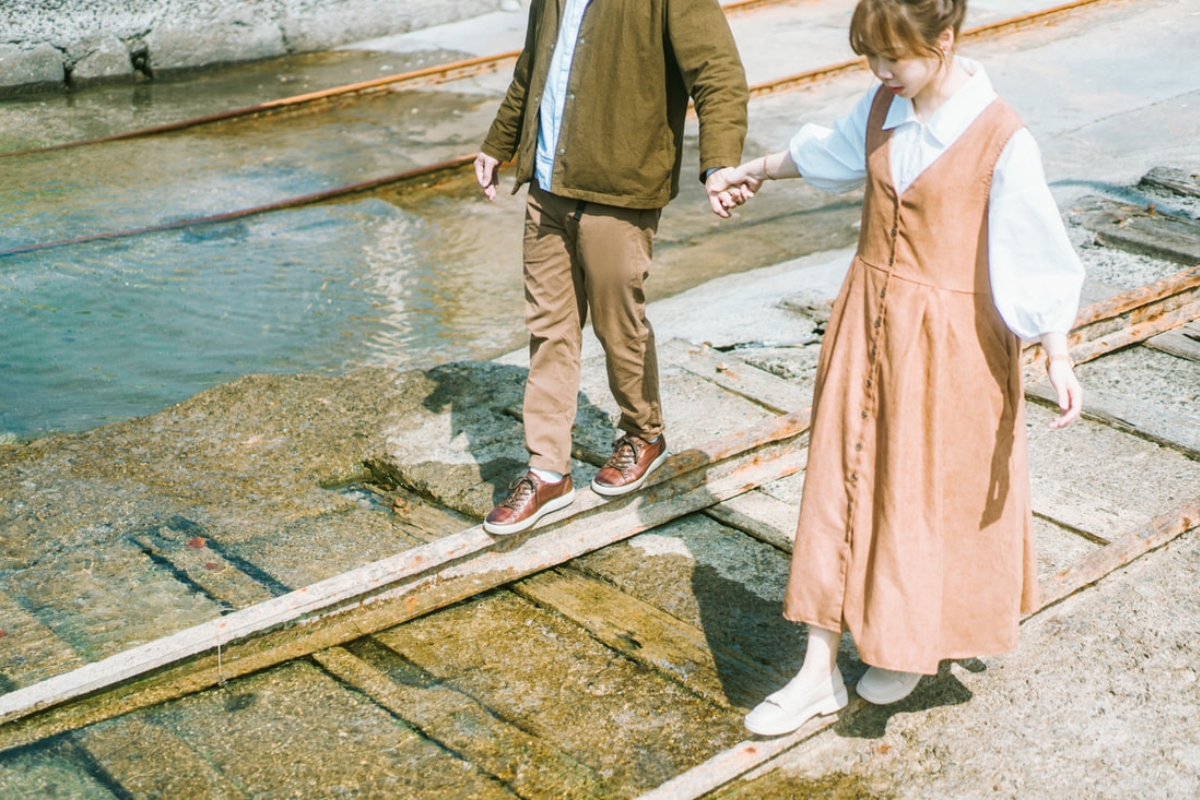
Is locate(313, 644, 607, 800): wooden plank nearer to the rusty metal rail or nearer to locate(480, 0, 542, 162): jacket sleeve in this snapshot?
locate(480, 0, 542, 162): jacket sleeve

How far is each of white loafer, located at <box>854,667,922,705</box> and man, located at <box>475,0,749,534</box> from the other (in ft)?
3.48

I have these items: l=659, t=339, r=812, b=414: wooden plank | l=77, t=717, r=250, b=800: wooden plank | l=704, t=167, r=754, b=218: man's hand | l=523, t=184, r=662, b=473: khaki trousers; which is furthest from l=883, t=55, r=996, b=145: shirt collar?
l=659, t=339, r=812, b=414: wooden plank

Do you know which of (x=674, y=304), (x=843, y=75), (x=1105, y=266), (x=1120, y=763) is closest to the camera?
(x=1120, y=763)

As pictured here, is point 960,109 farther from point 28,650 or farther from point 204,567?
point 28,650

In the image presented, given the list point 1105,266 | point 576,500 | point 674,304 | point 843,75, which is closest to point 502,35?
point 843,75

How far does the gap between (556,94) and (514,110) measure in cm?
26

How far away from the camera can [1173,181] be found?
6781mm

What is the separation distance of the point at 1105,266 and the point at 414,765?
439 centimetres

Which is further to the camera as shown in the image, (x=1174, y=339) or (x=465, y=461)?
(x=1174, y=339)

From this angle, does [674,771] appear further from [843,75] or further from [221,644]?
[843,75]

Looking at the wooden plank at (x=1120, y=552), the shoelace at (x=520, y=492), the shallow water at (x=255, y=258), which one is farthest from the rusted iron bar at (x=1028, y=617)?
the shallow water at (x=255, y=258)

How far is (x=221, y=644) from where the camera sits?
296 centimetres

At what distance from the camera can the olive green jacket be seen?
3.15m

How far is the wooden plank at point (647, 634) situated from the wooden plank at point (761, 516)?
49 centimetres
